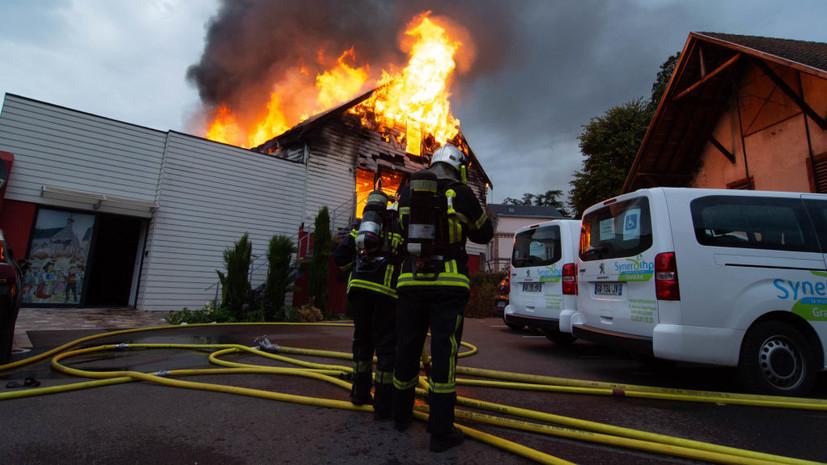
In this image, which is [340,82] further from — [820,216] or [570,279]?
[820,216]

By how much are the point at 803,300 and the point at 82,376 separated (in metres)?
6.87

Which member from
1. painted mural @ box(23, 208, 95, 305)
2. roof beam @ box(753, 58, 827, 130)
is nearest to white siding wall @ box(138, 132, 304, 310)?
painted mural @ box(23, 208, 95, 305)

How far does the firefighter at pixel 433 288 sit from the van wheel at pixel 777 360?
9.46ft

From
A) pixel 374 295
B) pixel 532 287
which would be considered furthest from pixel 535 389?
pixel 532 287

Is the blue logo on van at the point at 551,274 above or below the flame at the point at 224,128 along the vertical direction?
below

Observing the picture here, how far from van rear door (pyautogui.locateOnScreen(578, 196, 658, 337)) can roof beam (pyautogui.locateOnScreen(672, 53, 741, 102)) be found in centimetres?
623

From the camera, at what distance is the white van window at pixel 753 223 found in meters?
3.87

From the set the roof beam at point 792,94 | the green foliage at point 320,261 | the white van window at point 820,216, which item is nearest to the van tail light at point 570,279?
the white van window at point 820,216

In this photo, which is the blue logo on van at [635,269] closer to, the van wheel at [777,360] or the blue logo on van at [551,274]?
the van wheel at [777,360]

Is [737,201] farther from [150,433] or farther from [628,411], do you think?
[150,433]

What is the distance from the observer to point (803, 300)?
12.4 feet

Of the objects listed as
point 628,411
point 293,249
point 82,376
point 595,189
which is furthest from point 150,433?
point 595,189

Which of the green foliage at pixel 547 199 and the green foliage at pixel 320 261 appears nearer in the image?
the green foliage at pixel 320 261

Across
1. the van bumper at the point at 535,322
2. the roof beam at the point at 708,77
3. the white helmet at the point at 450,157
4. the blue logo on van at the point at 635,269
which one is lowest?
the van bumper at the point at 535,322
